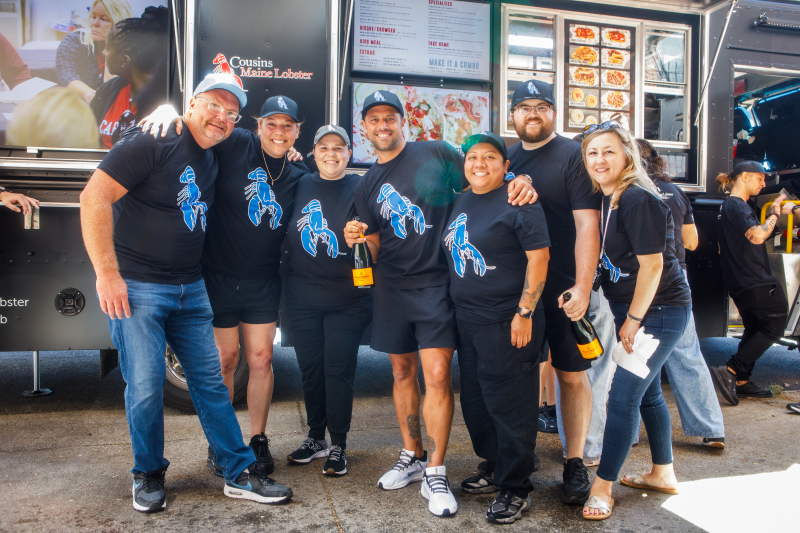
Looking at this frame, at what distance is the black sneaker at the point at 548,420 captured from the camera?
386 centimetres

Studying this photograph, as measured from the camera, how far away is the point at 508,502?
2.59 m

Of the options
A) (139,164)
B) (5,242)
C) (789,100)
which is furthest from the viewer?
(789,100)

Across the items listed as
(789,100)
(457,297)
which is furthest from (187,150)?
(789,100)

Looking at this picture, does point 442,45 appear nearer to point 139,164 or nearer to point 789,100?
point 139,164

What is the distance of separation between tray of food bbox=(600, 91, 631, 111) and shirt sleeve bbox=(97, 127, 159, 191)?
10.8 ft

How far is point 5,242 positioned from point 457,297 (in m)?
2.87

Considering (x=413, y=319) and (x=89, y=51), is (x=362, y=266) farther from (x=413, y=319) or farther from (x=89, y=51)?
(x=89, y=51)

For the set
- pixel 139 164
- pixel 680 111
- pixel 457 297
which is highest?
pixel 680 111

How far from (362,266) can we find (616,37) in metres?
2.91

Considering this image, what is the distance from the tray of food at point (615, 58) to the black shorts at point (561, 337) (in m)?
2.43

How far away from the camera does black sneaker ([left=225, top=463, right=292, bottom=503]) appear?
2721 mm

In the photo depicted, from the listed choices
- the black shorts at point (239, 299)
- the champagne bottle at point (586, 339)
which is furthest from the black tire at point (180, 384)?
the champagne bottle at point (586, 339)

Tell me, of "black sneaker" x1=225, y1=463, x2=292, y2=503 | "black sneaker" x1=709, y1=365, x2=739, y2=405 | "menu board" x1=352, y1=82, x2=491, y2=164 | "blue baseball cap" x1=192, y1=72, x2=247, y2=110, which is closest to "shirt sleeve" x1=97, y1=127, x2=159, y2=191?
"blue baseball cap" x1=192, y1=72, x2=247, y2=110

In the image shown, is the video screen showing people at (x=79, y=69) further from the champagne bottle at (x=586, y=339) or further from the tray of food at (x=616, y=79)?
the tray of food at (x=616, y=79)
